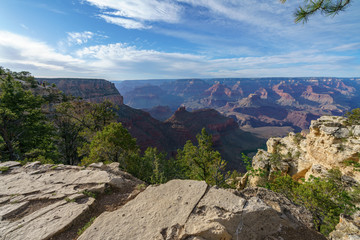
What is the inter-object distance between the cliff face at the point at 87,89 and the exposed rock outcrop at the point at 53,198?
4767 inches

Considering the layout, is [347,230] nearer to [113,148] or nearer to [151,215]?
[151,215]

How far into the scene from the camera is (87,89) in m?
128

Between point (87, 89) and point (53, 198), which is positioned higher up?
point (87, 89)

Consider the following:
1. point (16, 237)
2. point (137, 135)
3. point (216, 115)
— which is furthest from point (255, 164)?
point (216, 115)

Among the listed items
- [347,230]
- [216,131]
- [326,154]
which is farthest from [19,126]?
[216,131]

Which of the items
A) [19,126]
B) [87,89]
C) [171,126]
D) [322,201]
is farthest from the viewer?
[87,89]

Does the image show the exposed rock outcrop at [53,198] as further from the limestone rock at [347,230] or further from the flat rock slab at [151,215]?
the limestone rock at [347,230]

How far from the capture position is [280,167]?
1966cm

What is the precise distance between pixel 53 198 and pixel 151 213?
19.5 feet

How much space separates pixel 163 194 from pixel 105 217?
104 inches

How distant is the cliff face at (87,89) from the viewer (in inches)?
4860

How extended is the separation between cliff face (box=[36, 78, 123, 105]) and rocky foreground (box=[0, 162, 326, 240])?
125 m

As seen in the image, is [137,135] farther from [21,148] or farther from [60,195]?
[60,195]

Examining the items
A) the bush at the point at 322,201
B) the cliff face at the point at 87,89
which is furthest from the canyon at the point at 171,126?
the bush at the point at 322,201
